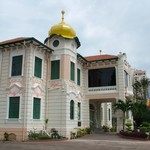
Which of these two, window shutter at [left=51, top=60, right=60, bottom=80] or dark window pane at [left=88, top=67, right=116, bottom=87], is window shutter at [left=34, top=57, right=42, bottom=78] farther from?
dark window pane at [left=88, top=67, right=116, bottom=87]

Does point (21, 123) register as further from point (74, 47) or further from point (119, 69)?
point (119, 69)

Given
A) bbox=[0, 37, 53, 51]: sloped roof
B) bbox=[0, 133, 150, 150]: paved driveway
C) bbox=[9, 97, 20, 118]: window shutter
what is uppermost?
bbox=[0, 37, 53, 51]: sloped roof

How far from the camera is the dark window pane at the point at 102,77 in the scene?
23688 mm

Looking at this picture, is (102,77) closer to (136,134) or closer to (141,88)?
(136,134)

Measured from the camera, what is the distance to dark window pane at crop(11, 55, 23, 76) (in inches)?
733

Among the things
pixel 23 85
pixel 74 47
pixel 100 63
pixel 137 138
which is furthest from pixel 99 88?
pixel 23 85

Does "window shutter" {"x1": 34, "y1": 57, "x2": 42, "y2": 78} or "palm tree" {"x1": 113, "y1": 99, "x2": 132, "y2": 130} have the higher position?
"window shutter" {"x1": 34, "y1": 57, "x2": 42, "y2": 78}

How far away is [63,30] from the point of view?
68.5 ft

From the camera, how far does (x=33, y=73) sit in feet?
60.7

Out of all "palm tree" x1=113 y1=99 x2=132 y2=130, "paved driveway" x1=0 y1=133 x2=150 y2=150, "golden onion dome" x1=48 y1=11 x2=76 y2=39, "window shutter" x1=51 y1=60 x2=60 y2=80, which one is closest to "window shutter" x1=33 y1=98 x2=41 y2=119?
"window shutter" x1=51 y1=60 x2=60 y2=80

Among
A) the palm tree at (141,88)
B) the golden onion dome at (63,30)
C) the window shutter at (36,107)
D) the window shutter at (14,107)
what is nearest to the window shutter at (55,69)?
the golden onion dome at (63,30)

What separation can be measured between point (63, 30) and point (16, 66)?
5.29 m

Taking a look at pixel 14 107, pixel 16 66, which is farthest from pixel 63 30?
pixel 14 107

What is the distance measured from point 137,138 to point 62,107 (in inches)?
257
